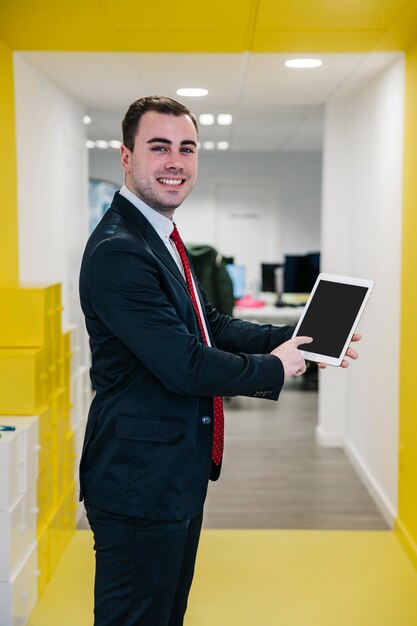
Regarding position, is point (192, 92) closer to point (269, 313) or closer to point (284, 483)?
point (284, 483)

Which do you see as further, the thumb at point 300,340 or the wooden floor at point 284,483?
the wooden floor at point 284,483

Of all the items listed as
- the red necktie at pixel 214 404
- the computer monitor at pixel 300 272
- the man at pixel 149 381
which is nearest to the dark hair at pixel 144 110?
the man at pixel 149 381

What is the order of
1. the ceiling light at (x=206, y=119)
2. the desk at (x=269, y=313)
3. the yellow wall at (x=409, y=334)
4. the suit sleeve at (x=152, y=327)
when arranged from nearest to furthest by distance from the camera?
the suit sleeve at (x=152, y=327) < the yellow wall at (x=409, y=334) < the ceiling light at (x=206, y=119) < the desk at (x=269, y=313)

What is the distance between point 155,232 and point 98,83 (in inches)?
121

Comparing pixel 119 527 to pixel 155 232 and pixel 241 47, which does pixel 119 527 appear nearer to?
pixel 155 232

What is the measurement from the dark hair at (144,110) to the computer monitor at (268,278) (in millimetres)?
6415

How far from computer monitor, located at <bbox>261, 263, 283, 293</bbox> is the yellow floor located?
468 cm

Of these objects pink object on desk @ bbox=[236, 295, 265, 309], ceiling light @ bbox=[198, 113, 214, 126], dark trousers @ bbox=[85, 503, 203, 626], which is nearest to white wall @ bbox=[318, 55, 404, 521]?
ceiling light @ bbox=[198, 113, 214, 126]

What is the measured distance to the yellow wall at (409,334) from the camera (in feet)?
11.9

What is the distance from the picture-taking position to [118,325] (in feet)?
5.94

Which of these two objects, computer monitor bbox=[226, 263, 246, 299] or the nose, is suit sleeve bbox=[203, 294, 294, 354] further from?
computer monitor bbox=[226, 263, 246, 299]

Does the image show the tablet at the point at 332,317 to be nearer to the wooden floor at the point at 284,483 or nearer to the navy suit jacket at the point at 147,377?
A: the navy suit jacket at the point at 147,377

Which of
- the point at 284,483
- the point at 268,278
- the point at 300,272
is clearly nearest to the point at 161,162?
the point at 284,483

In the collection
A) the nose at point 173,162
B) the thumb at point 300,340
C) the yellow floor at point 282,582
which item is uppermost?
the nose at point 173,162
